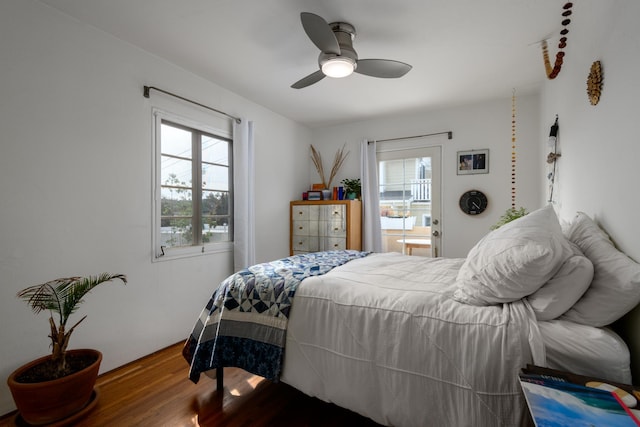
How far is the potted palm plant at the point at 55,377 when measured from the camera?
1619 millimetres

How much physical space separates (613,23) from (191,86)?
3.03 meters

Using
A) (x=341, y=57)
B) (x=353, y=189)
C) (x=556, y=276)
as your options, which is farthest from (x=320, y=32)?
(x=353, y=189)

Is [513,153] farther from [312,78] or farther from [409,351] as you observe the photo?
[409,351]

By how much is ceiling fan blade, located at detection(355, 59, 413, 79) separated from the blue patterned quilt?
157cm

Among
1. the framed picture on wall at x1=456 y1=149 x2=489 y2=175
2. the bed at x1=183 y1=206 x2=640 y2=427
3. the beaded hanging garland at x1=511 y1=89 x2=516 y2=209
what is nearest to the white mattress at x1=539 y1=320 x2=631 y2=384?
the bed at x1=183 y1=206 x2=640 y2=427

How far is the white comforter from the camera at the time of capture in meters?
1.12

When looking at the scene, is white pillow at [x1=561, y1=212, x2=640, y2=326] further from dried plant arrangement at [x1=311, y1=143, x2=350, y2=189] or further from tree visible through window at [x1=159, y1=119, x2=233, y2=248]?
dried plant arrangement at [x1=311, y1=143, x2=350, y2=189]

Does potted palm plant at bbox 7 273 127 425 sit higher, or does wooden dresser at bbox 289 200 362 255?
wooden dresser at bbox 289 200 362 255

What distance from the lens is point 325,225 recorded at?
4090 millimetres

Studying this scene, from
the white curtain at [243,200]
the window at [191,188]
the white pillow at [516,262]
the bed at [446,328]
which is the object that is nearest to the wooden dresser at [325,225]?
the white curtain at [243,200]

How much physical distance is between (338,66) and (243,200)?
5.99 ft

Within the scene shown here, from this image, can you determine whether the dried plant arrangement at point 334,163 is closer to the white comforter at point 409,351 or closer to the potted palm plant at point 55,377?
the white comforter at point 409,351

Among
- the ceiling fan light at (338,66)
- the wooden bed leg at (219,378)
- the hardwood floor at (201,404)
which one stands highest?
the ceiling fan light at (338,66)

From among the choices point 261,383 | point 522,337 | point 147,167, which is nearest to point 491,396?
point 522,337
